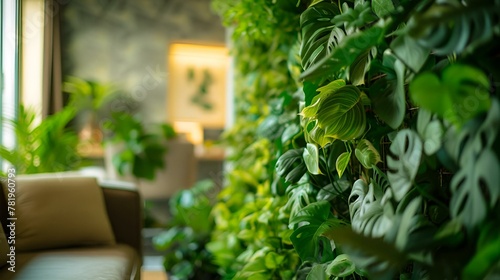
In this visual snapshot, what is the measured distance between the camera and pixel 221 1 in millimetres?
2730

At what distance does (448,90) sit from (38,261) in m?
1.51

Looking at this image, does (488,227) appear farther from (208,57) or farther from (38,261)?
(208,57)

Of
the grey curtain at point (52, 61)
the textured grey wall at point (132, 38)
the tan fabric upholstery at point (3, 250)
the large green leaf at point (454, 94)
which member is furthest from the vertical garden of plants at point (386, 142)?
the textured grey wall at point (132, 38)

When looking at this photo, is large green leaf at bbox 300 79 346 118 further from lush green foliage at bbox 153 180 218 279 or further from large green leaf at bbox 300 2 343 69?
lush green foliage at bbox 153 180 218 279

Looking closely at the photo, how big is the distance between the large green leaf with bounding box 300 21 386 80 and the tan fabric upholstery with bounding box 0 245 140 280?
952 millimetres

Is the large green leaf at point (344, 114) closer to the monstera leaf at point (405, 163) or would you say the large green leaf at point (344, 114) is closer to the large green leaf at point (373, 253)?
the monstera leaf at point (405, 163)

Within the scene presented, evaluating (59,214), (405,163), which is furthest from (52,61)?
(405,163)

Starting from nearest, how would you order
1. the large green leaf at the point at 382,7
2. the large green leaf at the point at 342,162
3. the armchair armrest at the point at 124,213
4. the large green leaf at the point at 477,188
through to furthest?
the large green leaf at the point at 477,188 → the large green leaf at the point at 382,7 → the large green leaf at the point at 342,162 → the armchair armrest at the point at 124,213

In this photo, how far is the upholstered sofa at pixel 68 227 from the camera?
1727 mm

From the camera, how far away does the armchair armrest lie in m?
2.29

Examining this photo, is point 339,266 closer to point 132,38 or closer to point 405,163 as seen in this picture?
point 405,163

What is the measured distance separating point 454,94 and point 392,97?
0.26m

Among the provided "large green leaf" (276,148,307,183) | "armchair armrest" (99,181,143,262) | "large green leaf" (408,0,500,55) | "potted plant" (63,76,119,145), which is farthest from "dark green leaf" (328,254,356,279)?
"potted plant" (63,76,119,145)

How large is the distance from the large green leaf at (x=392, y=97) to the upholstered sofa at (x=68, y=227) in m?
1.01
